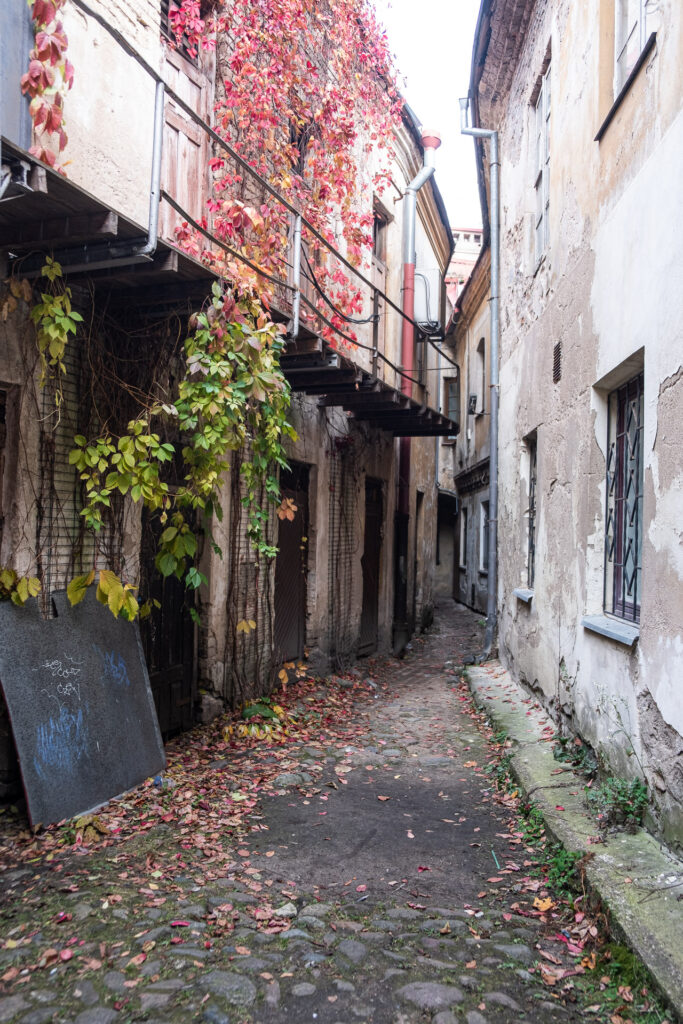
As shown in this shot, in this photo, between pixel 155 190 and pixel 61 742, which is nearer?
pixel 155 190

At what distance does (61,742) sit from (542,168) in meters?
6.59

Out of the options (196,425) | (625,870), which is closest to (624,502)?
(625,870)

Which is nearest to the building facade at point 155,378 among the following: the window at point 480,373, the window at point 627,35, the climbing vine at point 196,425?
the climbing vine at point 196,425

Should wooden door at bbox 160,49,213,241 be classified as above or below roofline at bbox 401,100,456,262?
below

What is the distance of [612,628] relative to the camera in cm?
455

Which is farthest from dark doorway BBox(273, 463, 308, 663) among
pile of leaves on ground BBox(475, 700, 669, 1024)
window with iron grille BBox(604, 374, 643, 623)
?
pile of leaves on ground BBox(475, 700, 669, 1024)

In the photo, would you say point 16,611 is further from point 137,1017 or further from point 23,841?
point 137,1017

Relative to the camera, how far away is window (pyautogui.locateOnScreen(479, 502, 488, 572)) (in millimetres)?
15289

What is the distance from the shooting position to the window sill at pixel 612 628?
418 centimetres

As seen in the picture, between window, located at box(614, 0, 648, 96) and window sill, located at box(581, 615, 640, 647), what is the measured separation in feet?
11.1

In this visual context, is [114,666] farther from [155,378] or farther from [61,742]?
[155,378]

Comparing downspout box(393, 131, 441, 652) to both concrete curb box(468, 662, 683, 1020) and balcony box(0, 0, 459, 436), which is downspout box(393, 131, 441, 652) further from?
concrete curb box(468, 662, 683, 1020)

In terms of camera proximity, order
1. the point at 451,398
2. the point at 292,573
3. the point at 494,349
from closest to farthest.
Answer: the point at 292,573 < the point at 494,349 < the point at 451,398

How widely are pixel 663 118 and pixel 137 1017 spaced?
4599mm
